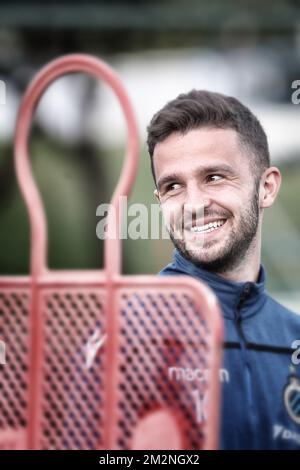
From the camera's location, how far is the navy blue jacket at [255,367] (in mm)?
648

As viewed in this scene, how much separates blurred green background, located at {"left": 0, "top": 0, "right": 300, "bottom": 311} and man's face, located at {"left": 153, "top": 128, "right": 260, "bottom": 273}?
1.12 m

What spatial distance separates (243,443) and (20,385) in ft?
0.81

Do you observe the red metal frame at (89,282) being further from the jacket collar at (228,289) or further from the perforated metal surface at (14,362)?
the jacket collar at (228,289)

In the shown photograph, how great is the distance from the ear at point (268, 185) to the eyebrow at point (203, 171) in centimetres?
8

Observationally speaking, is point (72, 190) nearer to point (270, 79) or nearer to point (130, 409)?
point (270, 79)

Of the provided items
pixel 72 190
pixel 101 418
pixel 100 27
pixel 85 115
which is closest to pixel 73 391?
pixel 101 418

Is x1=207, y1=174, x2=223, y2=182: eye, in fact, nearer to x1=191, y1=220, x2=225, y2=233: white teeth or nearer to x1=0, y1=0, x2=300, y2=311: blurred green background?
x1=191, y1=220, x2=225, y2=233: white teeth

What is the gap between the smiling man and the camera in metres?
0.66

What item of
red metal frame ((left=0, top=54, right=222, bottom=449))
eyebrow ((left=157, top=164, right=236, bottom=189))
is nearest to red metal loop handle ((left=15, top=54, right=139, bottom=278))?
red metal frame ((left=0, top=54, right=222, bottom=449))

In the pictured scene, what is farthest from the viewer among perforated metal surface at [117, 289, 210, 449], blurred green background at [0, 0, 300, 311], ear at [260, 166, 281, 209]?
blurred green background at [0, 0, 300, 311]

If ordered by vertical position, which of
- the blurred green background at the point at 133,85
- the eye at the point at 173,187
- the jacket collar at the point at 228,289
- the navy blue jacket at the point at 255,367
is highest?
the blurred green background at the point at 133,85

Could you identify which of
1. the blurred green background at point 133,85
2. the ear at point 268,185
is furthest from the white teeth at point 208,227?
the blurred green background at point 133,85

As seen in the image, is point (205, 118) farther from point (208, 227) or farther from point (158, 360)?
point (158, 360)

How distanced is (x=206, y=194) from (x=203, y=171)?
0.03 meters
